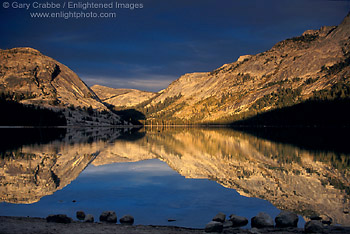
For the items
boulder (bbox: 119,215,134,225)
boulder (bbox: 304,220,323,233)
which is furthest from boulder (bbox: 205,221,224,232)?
boulder (bbox: 119,215,134,225)

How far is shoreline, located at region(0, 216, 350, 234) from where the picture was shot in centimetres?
1462

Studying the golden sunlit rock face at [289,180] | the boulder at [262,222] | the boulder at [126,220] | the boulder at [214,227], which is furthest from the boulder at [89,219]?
the golden sunlit rock face at [289,180]

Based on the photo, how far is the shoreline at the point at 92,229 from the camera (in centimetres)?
1462

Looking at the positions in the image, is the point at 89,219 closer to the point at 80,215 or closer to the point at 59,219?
the point at 80,215

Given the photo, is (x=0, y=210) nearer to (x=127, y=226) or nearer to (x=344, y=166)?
(x=127, y=226)

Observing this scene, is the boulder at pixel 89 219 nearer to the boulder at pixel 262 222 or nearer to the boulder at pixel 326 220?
the boulder at pixel 262 222

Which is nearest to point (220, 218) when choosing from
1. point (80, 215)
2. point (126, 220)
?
point (126, 220)

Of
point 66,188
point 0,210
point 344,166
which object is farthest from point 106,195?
point 344,166

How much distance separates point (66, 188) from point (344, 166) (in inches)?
1237

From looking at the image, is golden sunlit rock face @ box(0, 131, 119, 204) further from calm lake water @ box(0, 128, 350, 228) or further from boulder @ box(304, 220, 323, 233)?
boulder @ box(304, 220, 323, 233)

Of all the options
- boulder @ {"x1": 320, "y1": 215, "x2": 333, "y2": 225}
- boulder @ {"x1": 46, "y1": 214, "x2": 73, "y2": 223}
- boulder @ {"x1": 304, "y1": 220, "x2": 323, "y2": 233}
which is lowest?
boulder @ {"x1": 320, "y1": 215, "x2": 333, "y2": 225}

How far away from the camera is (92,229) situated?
15.2m

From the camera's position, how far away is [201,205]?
21.4 metres

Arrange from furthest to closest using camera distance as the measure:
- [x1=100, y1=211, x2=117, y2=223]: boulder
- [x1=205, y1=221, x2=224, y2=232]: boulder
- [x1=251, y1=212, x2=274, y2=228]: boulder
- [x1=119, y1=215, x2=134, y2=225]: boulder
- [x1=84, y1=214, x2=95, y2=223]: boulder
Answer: [x1=100, y1=211, x2=117, y2=223]: boulder → [x1=119, y1=215, x2=134, y2=225]: boulder → [x1=84, y1=214, x2=95, y2=223]: boulder → [x1=251, y1=212, x2=274, y2=228]: boulder → [x1=205, y1=221, x2=224, y2=232]: boulder
